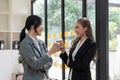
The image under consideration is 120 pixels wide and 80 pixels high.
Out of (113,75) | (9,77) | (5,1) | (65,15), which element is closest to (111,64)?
(113,75)

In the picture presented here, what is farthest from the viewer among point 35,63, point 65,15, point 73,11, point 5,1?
point 5,1

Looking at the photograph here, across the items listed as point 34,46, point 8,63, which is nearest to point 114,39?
point 34,46

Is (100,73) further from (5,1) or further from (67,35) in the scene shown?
(5,1)

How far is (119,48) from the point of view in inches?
104

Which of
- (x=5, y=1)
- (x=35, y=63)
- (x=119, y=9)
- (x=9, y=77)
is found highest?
(x=5, y=1)

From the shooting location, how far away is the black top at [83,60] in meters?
2.40

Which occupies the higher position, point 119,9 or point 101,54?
point 119,9

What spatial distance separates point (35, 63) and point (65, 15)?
218 centimetres

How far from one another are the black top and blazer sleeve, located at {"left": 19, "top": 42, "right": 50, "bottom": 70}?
1.76 feet

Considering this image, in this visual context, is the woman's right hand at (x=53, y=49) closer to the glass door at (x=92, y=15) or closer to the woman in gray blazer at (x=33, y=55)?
the woman in gray blazer at (x=33, y=55)

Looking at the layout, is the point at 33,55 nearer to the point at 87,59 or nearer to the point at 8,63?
the point at 87,59

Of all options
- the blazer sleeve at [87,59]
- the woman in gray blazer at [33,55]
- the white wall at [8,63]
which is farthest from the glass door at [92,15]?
the white wall at [8,63]

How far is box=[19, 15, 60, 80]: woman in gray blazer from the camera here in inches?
77.2

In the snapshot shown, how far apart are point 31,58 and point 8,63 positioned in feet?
12.3
